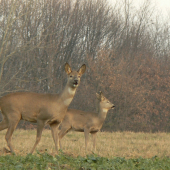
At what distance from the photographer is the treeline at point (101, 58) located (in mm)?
23047

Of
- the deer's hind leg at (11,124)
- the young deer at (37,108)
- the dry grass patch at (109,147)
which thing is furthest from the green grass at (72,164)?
the young deer at (37,108)

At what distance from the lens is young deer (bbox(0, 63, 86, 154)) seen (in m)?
8.16

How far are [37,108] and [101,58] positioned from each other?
16.0m

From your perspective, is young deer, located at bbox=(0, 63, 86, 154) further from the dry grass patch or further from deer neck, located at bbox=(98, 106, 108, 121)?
deer neck, located at bbox=(98, 106, 108, 121)

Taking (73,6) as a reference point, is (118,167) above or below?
below

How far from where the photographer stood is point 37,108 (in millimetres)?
8297

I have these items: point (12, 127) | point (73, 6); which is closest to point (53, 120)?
point (12, 127)

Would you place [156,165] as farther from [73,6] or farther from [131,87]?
[73,6]

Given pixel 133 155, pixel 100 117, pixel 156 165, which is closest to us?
pixel 156 165

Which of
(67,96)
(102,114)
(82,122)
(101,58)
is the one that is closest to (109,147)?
(82,122)

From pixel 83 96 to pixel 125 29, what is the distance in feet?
33.3

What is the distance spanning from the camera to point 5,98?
27.8ft

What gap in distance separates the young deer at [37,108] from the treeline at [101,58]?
11171mm

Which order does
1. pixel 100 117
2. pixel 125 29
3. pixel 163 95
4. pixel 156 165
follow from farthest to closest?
pixel 125 29 < pixel 163 95 < pixel 100 117 < pixel 156 165
